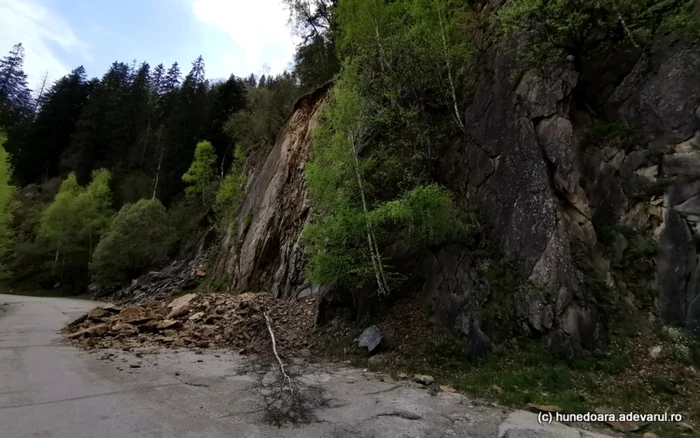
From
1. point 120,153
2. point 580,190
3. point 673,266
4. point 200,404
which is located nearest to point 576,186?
point 580,190

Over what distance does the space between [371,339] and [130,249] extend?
26384 millimetres

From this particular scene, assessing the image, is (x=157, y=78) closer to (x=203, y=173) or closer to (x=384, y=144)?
(x=203, y=173)

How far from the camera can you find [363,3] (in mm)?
12930

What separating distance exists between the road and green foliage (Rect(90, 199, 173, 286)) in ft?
68.7

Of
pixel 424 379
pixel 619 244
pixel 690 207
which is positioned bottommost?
pixel 424 379

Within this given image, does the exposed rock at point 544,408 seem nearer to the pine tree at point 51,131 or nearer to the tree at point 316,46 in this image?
the tree at point 316,46

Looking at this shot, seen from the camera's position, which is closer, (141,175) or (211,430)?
(211,430)

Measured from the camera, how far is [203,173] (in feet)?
99.1

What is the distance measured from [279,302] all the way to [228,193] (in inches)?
573

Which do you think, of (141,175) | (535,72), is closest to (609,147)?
(535,72)

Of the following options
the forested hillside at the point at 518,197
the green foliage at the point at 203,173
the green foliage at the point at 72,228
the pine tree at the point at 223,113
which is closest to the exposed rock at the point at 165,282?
the green foliage at the point at 203,173

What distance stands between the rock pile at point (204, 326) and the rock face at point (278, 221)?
1650 mm

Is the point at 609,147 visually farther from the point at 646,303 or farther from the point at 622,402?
the point at 622,402

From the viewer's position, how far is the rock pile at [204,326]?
10.2m
